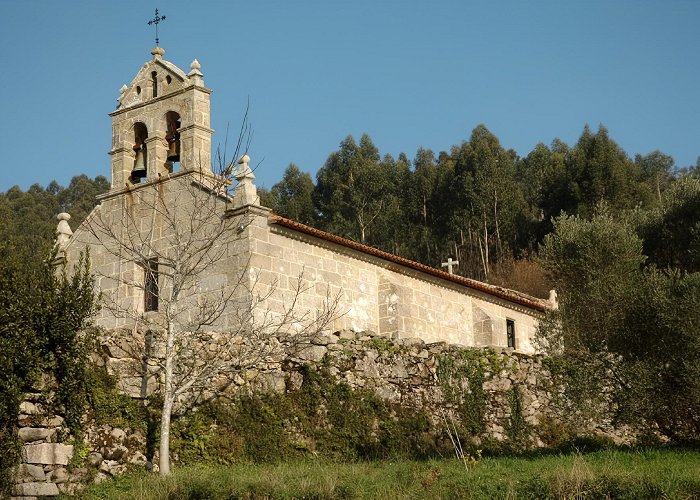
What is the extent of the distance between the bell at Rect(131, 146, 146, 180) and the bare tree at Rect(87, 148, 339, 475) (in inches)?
26.1

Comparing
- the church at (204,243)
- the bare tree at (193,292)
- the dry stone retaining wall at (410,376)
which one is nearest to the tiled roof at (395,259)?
the church at (204,243)

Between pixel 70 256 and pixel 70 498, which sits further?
pixel 70 256

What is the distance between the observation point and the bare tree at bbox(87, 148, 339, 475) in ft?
61.6

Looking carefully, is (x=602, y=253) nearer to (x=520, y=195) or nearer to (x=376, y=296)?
(x=376, y=296)

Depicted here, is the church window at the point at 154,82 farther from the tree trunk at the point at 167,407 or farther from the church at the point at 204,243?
the tree trunk at the point at 167,407

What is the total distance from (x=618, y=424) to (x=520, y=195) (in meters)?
46.0

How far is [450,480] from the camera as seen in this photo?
49.5 ft

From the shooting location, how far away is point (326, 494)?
575 inches

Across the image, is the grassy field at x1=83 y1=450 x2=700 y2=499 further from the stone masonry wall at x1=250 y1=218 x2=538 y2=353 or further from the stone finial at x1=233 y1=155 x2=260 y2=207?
the stone finial at x1=233 y1=155 x2=260 y2=207

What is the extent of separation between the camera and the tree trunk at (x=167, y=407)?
17094 millimetres

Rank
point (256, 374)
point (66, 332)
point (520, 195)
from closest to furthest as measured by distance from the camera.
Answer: point (66, 332), point (256, 374), point (520, 195)

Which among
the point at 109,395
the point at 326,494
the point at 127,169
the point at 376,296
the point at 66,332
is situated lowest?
the point at 326,494

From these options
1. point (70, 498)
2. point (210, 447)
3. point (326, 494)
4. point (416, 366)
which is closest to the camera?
point (326, 494)

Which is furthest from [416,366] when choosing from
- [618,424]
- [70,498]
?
[70,498]
